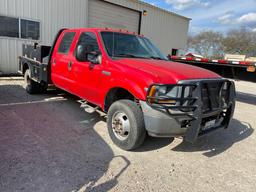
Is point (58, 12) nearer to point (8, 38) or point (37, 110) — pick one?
point (8, 38)

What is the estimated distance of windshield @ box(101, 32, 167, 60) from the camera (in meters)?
4.39

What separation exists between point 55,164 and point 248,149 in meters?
3.43

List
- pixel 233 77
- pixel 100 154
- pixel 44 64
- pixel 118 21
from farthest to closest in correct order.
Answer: pixel 118 21 → pixel 233 77 → pixel 44 64 → pixel 100 154

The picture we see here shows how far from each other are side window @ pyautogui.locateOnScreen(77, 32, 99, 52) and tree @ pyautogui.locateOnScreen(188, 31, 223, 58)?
32.4 meters

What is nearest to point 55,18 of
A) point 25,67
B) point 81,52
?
point 25,67

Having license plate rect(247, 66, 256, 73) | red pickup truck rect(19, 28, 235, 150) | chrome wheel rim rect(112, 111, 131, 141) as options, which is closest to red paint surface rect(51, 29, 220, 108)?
red pickup truck rect(19, 28, 235, 150)

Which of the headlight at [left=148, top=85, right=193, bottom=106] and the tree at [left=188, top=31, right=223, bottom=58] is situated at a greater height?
the tree at [left=188, top=31, right=223, bottom=58]

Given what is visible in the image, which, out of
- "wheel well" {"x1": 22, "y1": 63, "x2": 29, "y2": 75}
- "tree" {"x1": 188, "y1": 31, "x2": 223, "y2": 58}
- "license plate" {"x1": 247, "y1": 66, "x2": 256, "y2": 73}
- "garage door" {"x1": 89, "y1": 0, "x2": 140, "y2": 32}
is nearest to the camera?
"license plate" {"x1": 247, "y1": 66, "x2": 256, "y2": 73}

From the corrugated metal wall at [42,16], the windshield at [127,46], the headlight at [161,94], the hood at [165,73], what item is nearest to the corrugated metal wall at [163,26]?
the corrugated metal wall at [42,16]

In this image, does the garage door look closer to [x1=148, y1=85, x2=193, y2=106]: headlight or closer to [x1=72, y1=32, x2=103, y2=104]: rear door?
[x1=72, y1=32, x2=103, y2=104]: rear door

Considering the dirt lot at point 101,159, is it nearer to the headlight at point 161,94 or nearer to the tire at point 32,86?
the headlight at point 161,94

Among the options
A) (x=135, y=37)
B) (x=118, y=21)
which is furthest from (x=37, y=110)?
(x=118, y=21)

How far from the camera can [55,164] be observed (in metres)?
3.16

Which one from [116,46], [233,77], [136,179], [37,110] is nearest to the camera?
[136,179]
